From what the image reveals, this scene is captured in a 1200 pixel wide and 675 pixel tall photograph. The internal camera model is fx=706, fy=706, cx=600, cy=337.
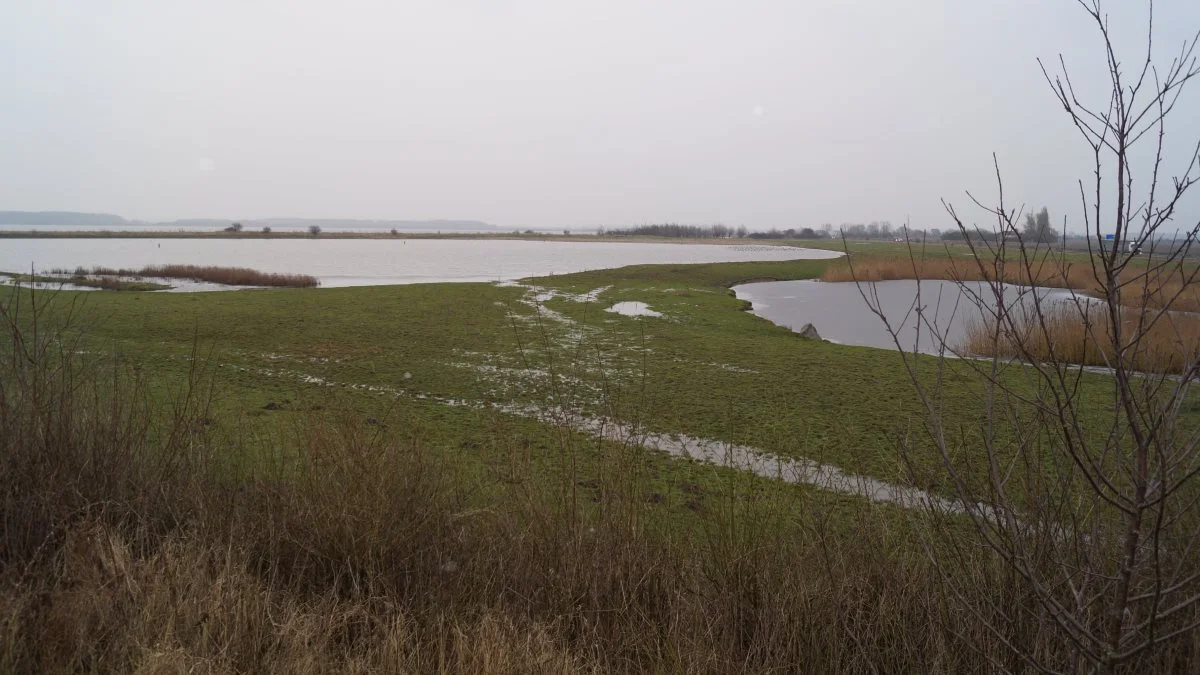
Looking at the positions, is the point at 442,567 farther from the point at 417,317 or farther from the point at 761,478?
the point at 417,317

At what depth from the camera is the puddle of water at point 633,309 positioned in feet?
66.8

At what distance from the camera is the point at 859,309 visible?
24.8m

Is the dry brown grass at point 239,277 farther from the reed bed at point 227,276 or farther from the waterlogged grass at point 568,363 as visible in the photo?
the waterlogged grass at point 568,363

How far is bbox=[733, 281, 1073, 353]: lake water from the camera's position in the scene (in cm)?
1841

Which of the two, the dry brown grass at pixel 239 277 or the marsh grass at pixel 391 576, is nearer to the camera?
the marsh grass at pixel 391 576

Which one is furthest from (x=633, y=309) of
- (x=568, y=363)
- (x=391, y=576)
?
(x=391, y=576)

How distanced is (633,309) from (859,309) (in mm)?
8602

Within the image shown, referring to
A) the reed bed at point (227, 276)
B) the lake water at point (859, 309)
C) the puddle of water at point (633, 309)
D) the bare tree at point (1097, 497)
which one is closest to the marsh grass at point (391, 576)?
the bare tree at point (1097, 497)

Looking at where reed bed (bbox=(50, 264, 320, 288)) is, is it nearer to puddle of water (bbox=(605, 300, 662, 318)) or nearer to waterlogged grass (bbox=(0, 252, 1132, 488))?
waterlogged grass (bbox=(0, 252, 1132, 488))

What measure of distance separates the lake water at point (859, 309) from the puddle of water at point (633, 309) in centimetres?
373

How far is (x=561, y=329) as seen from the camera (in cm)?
1662

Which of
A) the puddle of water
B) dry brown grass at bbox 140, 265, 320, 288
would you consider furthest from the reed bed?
the puddle of water

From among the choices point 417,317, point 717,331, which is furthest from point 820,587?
point 417,317

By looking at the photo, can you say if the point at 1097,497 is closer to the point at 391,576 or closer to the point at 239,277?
the point at 391,576
